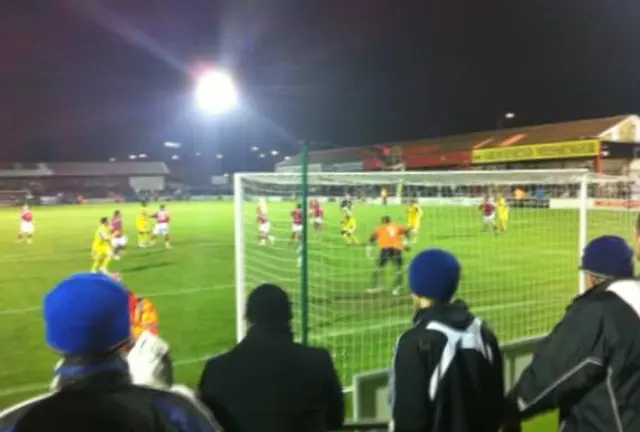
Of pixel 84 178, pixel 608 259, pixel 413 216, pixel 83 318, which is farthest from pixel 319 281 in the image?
pixel 84 178

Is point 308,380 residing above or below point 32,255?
above

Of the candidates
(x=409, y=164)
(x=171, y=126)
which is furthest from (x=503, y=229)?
(x=171, y=126)

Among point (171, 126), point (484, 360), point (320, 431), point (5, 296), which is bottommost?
point (5, 296)

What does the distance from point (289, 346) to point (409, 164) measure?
51.0 metres

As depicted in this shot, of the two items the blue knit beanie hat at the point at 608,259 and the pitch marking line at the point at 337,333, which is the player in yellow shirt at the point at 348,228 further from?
the blue knit beanie hat at the point at 608,259

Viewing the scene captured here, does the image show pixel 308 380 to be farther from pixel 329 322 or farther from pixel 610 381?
pixel 329 322

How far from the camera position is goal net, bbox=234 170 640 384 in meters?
8.30

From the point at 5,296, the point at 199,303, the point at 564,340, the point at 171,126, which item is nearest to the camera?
the point at 564,340

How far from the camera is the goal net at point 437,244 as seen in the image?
Answer: 27.2 feet

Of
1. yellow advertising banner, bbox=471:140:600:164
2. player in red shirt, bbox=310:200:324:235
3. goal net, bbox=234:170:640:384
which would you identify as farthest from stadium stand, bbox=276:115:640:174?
goal net, bbox=234:170:640:384

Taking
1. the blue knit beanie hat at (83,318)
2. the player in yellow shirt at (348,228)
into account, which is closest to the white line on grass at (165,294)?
the player in yellow shirt at (348,228)

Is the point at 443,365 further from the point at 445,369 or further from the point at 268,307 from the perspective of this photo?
the point at 268,307

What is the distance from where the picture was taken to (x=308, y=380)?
2.53m

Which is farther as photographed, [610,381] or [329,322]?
[329,322]
